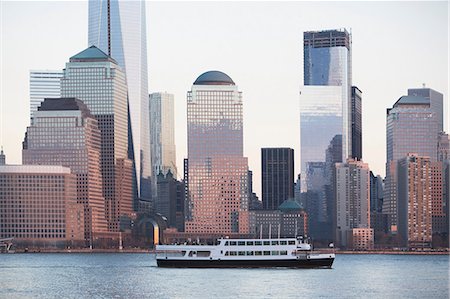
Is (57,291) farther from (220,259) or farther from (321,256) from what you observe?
(321,256)

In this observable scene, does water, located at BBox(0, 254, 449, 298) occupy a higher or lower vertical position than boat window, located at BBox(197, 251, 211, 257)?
lower

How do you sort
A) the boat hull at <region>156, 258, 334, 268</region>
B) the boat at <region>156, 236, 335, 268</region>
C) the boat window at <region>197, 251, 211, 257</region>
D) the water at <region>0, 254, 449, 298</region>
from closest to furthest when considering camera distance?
1. the water at <region>0, 254, 449, 298</region>
2. the boat hull at <region>156, 258, 334, 268</region>
3. the boat at <region>156, 236, 335, 268</region>
4. the boat window at <region>197, 251, 211, 257</region>

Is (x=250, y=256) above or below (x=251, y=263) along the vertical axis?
above

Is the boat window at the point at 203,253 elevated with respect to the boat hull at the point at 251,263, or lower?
elevated

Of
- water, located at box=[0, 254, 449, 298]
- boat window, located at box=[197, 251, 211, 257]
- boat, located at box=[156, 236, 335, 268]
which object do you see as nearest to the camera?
water, located at box=[0, 254, 449, 298]

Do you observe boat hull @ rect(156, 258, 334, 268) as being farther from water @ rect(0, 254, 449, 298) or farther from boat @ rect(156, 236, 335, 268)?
water @ rect(0, 254, 449, 298)

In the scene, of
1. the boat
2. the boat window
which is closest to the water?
the boat

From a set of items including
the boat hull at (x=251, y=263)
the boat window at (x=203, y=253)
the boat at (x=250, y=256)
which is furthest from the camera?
the boat window at (x=203, y=253)

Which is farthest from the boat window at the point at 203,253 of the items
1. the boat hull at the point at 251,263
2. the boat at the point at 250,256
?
the boat hull at the point at 251,263

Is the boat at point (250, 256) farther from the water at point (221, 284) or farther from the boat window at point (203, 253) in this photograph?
the water at point (221, 284)

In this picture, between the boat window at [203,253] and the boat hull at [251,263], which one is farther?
the boat window at [203,253]

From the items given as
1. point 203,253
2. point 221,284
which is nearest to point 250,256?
point 203,253

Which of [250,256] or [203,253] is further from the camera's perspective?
[203,253]

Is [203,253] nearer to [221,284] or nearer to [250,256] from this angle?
[250,256]
